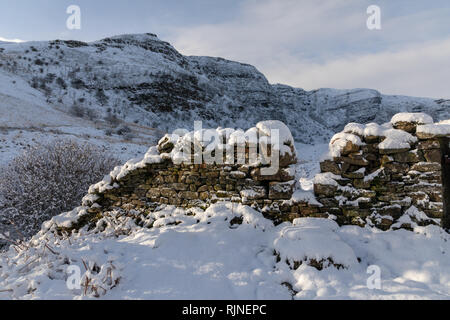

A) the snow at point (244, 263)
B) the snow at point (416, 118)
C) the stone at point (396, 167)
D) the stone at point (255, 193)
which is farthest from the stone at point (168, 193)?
the snow at point (416, 118)

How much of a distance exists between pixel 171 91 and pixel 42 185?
34.7 metres

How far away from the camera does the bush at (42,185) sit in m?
9.71

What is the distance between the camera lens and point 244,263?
3.55m

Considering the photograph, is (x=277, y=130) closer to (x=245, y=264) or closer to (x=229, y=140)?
(x=229, y=140)

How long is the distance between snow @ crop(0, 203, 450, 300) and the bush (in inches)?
263

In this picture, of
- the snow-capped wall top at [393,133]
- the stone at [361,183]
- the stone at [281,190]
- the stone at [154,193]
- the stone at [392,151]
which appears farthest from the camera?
the stone at [154,193]

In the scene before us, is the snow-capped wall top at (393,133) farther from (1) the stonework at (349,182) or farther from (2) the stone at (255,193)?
(2) the stone at (255,193)

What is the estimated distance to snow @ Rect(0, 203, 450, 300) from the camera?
2908mm

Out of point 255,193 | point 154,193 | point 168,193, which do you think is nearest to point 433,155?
point 255,193

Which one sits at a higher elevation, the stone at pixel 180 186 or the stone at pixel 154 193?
the stone at pixel 180 186

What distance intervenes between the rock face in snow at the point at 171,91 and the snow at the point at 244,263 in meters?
31.0

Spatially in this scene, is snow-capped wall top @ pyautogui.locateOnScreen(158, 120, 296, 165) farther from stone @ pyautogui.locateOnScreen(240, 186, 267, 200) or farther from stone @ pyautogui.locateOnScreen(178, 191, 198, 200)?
stone @ pyautogui.locateOnScreen(178, 191, 198, 200)
